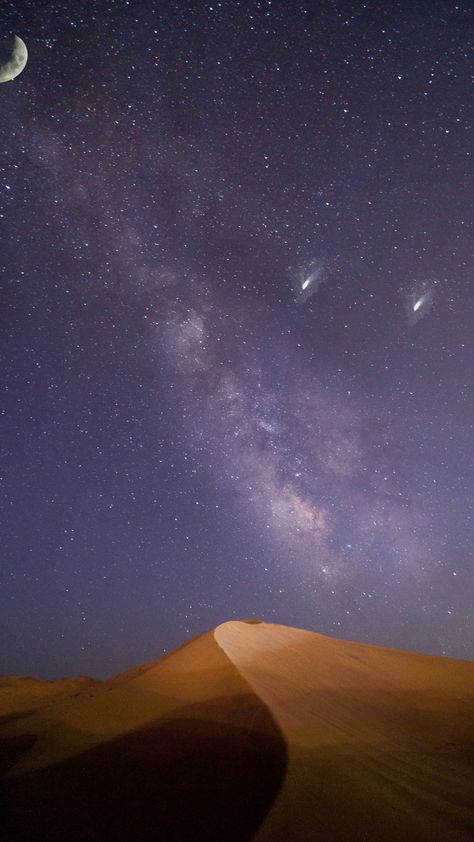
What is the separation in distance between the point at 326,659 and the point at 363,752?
6.68 m

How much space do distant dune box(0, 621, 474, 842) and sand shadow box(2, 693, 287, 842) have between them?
2 centimetres

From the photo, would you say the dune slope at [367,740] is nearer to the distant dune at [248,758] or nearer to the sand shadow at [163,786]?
the distant dune at [248,758]

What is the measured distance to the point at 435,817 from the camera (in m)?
4.39

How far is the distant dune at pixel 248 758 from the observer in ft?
14.7

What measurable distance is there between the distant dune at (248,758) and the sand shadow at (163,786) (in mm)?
23

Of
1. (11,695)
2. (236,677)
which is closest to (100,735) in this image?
(236,677)

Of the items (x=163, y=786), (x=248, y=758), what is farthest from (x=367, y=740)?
(x=163, y=786)

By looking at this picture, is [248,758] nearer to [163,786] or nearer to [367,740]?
[163,786]

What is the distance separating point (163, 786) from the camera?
5.52 meters

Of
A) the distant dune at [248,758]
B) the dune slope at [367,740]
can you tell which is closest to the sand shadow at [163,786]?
the distant dune at [248,758]

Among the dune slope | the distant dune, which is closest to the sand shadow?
the distant dune

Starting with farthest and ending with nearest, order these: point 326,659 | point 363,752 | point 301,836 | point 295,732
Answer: point 326,659, point 295,732, point 363,752, point 301,836

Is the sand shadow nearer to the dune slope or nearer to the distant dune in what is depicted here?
the distant dune

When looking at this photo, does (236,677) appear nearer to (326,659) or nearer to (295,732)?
(295,732)
